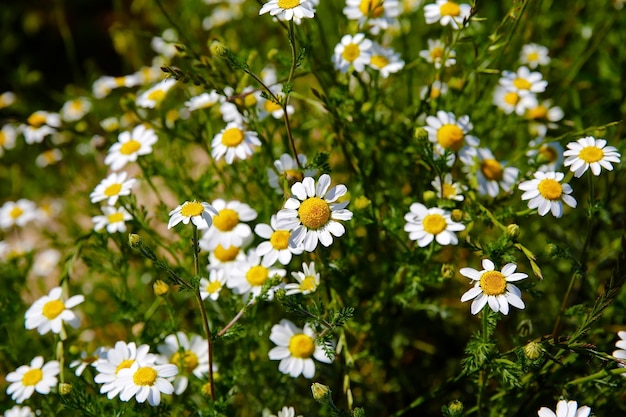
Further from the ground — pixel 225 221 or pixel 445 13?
pixel 445 13

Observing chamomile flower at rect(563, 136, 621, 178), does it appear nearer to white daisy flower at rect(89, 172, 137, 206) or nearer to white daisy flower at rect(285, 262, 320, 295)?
white daisy flower at rect(285, 262, 320, 295)

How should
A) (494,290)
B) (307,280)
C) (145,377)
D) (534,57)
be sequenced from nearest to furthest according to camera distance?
(494,290) → (145,377) → (307,280) → (534,57)

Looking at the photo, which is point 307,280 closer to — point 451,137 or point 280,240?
point 280,240

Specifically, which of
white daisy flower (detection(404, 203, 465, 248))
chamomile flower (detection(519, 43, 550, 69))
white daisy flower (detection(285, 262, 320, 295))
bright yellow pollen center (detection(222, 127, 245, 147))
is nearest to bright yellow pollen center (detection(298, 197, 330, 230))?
white daisy flower (detection(285, 262, 320, 295))

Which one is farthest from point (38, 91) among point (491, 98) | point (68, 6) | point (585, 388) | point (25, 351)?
point (585, 388)

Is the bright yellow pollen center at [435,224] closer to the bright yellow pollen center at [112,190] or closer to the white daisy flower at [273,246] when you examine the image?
the white daisy flower at [273,246]

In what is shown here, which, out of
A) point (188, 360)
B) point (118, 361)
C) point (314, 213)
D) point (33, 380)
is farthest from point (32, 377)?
point (314, 213)
